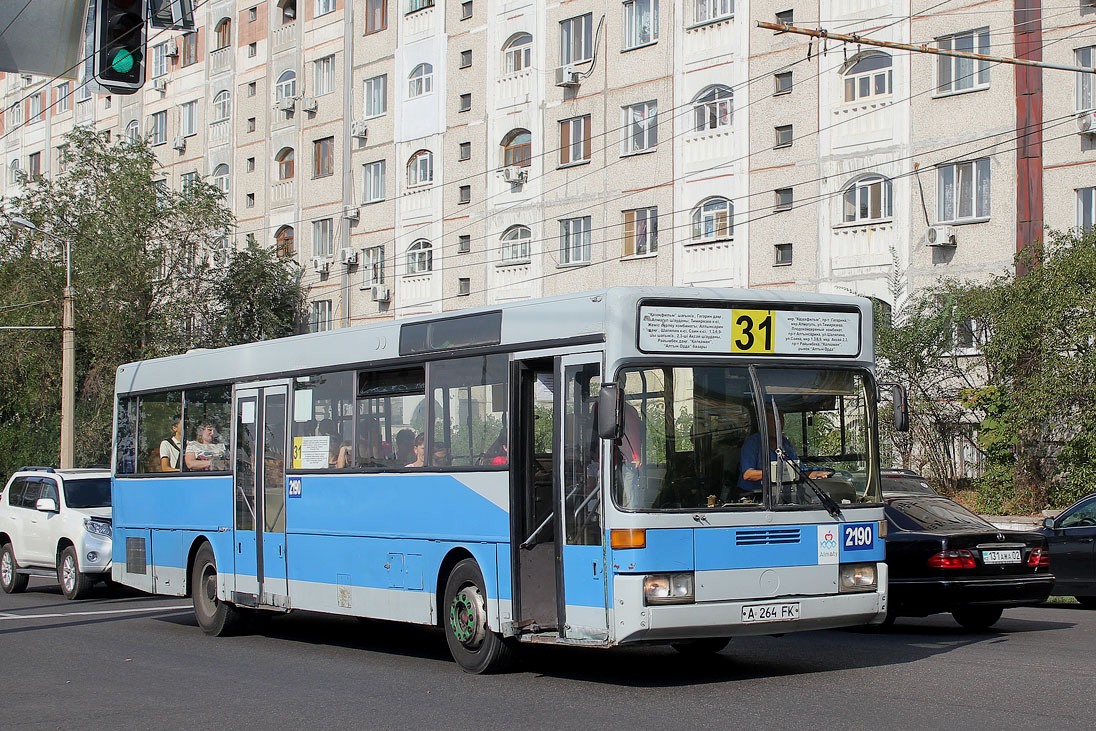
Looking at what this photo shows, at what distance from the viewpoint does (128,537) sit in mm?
18203

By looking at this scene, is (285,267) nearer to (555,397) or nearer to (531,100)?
(531,100)

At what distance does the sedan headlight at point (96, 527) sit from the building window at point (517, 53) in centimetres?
2552

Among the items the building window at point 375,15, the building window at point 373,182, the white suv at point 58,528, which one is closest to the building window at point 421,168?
the building window at point 373,182

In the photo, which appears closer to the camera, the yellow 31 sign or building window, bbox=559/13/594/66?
the yellow 31 sign

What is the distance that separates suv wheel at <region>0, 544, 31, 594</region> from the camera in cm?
2261

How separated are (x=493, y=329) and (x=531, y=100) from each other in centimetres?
3206

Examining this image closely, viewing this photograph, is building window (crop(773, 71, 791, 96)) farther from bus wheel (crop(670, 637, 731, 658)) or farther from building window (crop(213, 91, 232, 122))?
bus wheel (crop(670, 637, 731, 658))

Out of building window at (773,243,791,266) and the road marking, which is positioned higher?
building window at (773,243,791,266)

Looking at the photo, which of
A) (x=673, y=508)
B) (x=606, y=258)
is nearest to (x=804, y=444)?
(x=673, y=508)

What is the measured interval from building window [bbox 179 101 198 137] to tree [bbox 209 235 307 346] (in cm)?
901

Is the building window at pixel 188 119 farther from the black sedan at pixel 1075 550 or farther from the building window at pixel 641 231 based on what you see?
the black sedan at pixel 1075 550

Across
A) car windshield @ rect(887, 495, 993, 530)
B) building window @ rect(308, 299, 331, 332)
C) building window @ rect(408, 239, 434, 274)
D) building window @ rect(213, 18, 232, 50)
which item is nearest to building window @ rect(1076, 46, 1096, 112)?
car windshield @ rect(887, 495, 993, 530)

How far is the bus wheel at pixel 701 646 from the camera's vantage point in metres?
12.1

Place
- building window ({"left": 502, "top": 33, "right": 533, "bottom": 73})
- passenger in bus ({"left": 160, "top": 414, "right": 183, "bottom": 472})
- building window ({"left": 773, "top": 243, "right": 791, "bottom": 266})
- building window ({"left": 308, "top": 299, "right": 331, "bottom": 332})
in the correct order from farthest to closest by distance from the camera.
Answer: building window ({"left": 308, "top": 299, "right": 331, "bottom": 332}) → building window ({"left": 502, "top": 33, "right": 533, "bottom": 73}) → building window ({"left": 773, "top": 243, "right": 791, "bottom": 266}) → passenger in bus ({"left": 160, "top": 414, "right": 183, "bottom": 472})
